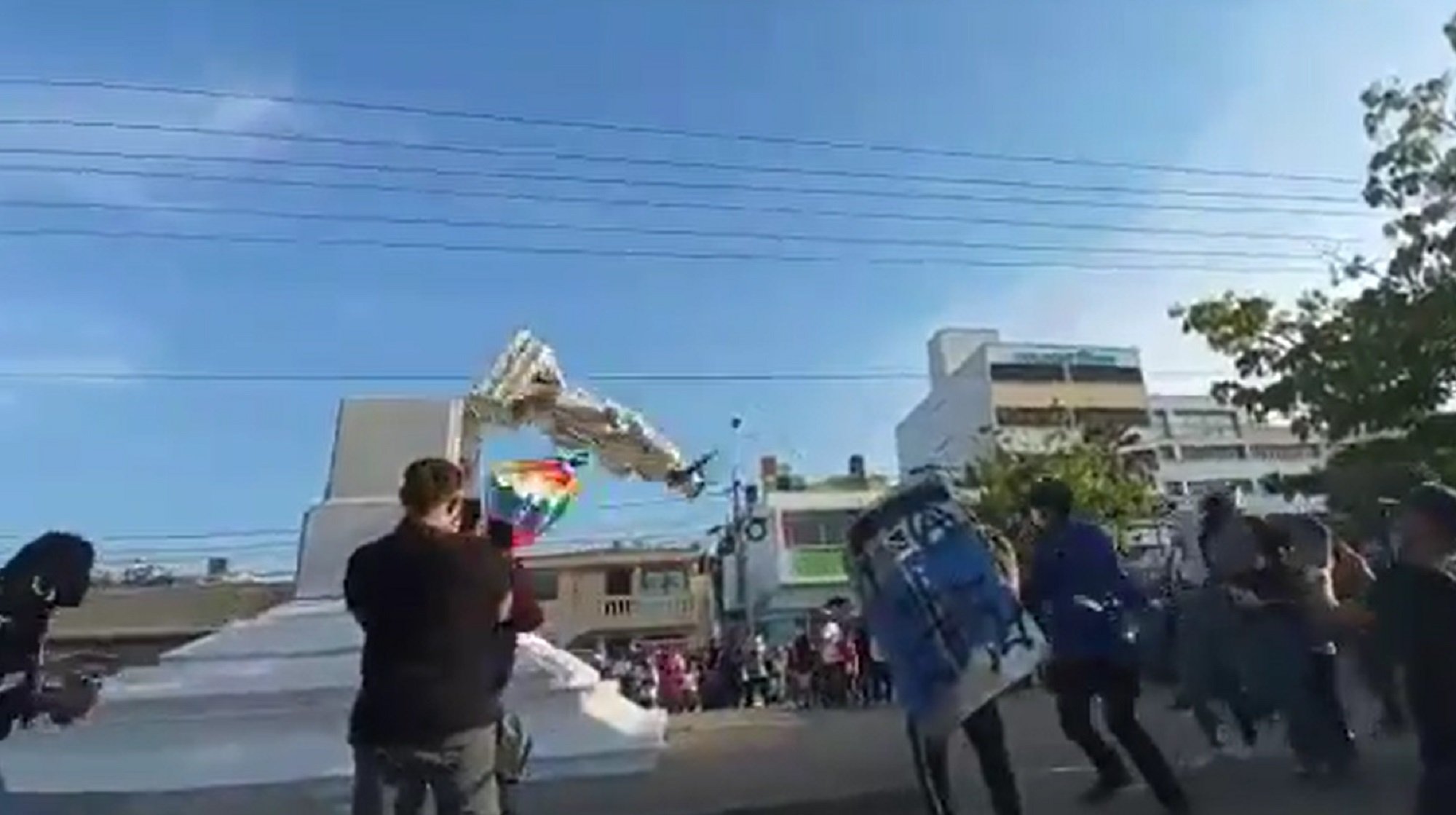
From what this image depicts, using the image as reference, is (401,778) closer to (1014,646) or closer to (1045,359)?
(1014,646)

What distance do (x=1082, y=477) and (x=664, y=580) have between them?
1863 centimetres

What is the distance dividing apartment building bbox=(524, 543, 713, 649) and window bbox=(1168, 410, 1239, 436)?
3186 cm

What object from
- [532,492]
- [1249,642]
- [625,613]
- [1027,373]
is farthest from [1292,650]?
[1027,373]

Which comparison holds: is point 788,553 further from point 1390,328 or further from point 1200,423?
point 1390,328

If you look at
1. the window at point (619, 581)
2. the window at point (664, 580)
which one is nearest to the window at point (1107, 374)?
the window at point (664, 580)

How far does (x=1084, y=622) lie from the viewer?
6.05 m

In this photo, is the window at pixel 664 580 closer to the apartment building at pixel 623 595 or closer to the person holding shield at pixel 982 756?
the apartment building at pixel 623 595

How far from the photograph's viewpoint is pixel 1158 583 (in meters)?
14.2

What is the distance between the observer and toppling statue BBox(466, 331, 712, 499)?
14078 millimetres

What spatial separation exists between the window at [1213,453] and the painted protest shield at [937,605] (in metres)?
70.2

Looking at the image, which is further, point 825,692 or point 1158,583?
point 825,692

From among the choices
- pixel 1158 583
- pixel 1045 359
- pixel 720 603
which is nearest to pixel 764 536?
pixel 720 603

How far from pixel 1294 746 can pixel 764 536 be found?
170 ft

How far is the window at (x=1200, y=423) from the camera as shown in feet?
242
